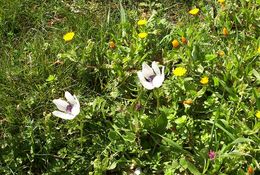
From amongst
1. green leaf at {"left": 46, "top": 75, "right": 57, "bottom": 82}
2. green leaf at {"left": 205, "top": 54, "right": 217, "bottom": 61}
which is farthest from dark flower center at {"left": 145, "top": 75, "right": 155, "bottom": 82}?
green leaf at {"left": 46, "top": 75, "right": 57, "bottom": 82}

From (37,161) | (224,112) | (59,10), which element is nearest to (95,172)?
(37,161)

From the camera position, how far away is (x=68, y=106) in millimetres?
2377

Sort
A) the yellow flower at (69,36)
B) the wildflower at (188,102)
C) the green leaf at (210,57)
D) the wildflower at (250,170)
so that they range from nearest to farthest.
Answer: the wildflower at (250,170), the wildflower at (188,102), the green leaf at (210,57), the yellow flower at (69,36)

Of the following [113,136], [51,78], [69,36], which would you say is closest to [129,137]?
[113,136]

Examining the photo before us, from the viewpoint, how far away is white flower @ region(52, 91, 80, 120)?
Result: 92.0 inches

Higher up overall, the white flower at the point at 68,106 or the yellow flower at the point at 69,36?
the yellow flower at the point at 69,36

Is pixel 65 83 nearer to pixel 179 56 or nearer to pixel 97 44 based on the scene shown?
pixel 97 44

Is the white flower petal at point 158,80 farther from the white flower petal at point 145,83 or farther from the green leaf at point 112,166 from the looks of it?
the green leaf at point 112,166

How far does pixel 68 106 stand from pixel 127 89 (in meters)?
0.42

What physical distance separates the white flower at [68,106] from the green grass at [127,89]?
0.08 metres

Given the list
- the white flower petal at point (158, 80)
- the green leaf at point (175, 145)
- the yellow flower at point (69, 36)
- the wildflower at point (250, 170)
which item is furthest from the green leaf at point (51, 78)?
the wildflower at point (250, 170)

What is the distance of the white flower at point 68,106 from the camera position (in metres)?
2.34

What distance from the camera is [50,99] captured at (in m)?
2.62

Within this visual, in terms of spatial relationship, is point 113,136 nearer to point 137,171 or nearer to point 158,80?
point 137,171
